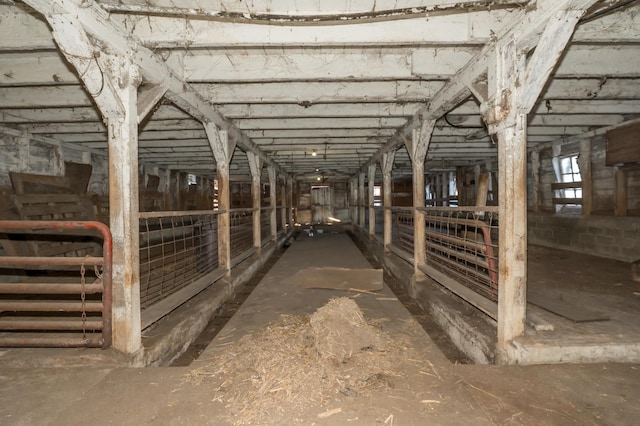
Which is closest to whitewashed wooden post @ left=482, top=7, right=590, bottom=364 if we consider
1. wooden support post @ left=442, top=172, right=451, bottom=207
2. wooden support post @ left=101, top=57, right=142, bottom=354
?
wooden support post @ left=101, top=57, right=142, bottom=354

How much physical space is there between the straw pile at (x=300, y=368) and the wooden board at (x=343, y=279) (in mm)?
2014

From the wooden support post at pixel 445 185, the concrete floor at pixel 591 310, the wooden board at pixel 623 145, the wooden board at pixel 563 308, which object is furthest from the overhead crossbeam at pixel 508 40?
the wooden support post at pixel 445 185

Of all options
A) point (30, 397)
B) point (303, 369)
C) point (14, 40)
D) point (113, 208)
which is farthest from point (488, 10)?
point (30, 397)

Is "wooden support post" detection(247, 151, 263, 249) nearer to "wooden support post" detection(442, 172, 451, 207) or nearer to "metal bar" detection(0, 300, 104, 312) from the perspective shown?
"metal bar" detection(0, 300, 104, 312)

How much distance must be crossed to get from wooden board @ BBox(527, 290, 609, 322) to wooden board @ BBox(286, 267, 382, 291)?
7.40 feet

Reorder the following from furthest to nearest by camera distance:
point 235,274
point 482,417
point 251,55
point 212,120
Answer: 1. point 235,274
2. point 212,120
3. point 251,55
4. point 482,417

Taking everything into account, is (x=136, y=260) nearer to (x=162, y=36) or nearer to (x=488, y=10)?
(x=162, y=36)

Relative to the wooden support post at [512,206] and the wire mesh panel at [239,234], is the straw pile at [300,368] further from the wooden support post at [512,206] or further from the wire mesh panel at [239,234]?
the wire mesh panel at [239,234]

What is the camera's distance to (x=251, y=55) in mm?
3703

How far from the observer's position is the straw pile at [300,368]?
2180 mm

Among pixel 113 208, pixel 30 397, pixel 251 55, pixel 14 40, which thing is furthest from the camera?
pixel 251 55

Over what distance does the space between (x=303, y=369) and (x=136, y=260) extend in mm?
1870

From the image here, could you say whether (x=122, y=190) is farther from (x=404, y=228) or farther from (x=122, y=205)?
(x=404, y=228)

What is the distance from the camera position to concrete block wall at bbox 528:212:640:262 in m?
6.68
